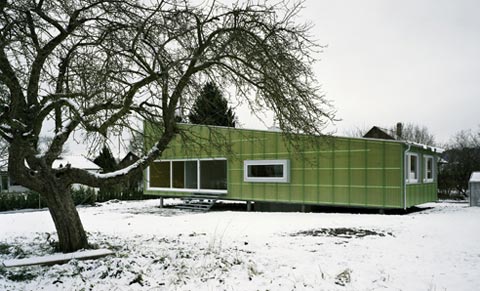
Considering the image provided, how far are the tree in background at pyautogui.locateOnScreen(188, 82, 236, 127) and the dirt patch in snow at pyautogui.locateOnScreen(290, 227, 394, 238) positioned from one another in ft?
12.2

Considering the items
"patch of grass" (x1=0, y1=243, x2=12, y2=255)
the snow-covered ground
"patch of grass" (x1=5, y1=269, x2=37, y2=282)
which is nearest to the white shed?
the snow-covered ground

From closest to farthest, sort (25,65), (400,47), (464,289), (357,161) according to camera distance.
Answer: (464,289)
(25,65)
(400,47)
(357,161)

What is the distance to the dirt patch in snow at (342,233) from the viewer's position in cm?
970

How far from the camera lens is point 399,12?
27.1ft

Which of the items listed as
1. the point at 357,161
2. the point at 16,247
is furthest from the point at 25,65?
the point at 357,161

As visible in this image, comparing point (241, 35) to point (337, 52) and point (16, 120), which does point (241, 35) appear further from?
point (16, 120)

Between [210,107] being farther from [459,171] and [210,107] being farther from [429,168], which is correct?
[459,171]

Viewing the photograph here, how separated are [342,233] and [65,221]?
20.6ft

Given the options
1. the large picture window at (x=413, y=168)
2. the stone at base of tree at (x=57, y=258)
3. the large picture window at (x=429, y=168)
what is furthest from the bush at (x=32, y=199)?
the large picture window at (x=429, y=168)

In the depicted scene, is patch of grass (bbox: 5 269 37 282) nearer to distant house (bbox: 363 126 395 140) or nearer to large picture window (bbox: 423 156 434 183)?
large picture window (bbox: 423 156 434 183)

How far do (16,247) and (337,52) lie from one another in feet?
24.1

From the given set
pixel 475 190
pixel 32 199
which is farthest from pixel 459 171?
pixel 32 199

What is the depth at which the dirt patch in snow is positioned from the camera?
9.70 meters

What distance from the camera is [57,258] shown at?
6227mm
